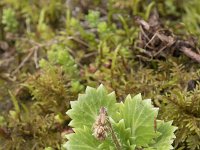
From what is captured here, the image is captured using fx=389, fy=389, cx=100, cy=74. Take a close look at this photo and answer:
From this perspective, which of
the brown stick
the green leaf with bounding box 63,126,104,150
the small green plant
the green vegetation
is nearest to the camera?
the green leaf with bounding box 63,126,104,150

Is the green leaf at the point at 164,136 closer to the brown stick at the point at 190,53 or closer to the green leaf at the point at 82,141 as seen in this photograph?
the green leaf at the point at 82,141

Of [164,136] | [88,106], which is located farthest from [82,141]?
[164,136]

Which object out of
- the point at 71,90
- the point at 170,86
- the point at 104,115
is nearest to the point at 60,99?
the point at 71,90

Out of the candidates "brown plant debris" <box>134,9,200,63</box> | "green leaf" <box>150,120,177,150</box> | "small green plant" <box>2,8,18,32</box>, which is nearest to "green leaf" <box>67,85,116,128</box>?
"green leaf" <box>150,120,177,150</box>

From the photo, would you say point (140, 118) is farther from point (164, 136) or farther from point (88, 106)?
point (88, 106)

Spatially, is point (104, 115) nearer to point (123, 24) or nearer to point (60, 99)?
point (60, 99)

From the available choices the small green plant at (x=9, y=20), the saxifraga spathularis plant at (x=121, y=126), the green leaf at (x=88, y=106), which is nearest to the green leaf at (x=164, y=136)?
the saxifraga spathularis plant at (x=121, y=126)

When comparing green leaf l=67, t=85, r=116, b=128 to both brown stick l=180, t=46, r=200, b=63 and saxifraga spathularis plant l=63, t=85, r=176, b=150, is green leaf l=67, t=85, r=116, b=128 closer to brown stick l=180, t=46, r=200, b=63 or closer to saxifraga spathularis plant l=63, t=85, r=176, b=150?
saxifraga spathularis plant l=63, t=85, r=176, b=150

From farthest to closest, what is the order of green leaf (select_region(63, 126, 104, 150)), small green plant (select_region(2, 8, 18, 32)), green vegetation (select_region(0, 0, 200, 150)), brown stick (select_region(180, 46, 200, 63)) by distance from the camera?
small green plant (select_region(2, 8, 18, 32)) < brown stick (select_region(180, 46, 200, 63)) < green vegetation (select_region(0, 0, 200, 150)) < green leaf (select_region(63, 126, 104, 150))
